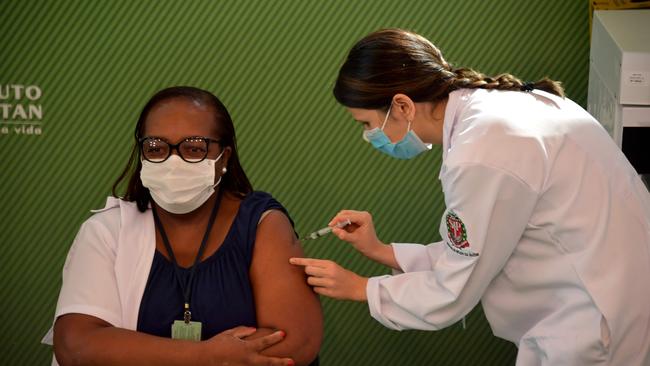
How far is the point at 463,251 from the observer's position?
1824mm

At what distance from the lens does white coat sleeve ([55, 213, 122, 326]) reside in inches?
76.4

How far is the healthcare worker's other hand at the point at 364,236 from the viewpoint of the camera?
2.21 metres

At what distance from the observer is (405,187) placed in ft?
10.9

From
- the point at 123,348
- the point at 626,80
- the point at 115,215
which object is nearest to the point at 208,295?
the point at 123,348

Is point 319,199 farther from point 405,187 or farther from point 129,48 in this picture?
point 129,48

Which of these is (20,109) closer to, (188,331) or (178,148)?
(178,148)

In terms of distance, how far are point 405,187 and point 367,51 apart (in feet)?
4.71

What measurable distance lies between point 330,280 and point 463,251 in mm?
324

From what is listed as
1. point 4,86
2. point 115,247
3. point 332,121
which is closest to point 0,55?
point 4,86

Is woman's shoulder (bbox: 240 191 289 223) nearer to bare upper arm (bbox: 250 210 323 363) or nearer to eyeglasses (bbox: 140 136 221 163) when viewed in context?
bare upper arm (bbox: 250 210 323 363)

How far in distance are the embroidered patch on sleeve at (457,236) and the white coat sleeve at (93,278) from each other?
76cm

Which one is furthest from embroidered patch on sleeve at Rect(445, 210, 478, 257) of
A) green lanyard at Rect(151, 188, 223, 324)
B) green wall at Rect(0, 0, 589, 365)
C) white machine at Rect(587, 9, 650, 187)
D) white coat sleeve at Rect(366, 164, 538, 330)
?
green wall at Rect(0, 0, 589, 365)

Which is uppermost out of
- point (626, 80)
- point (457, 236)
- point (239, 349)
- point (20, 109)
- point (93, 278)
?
point (626, 80)

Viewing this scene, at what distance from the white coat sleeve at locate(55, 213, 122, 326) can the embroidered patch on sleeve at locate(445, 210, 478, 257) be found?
2.49 feet
